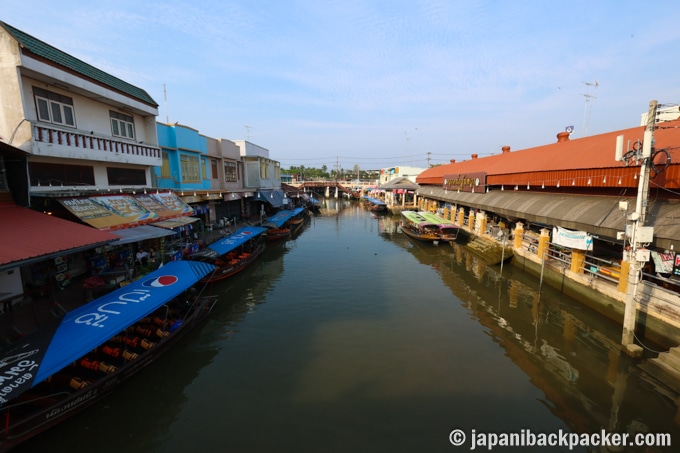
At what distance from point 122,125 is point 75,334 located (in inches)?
627

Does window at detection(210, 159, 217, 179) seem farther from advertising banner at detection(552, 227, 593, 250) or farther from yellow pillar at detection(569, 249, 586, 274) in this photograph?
yellow pillar at detection(569, 249, 586, 274)

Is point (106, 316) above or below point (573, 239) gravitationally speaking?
below

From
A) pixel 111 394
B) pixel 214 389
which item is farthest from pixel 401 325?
pixel 111 394

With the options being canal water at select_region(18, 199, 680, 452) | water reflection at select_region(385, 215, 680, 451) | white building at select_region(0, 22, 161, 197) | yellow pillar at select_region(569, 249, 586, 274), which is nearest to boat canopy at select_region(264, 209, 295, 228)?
white building at select_region(0, 22, 161, 197)

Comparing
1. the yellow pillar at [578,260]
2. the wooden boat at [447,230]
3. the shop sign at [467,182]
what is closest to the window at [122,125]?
the wooden boat at [447,230]

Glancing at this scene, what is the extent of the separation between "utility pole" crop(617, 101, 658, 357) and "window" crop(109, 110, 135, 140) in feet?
85.2

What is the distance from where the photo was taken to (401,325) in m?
14.2

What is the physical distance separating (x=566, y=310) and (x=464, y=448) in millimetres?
11353

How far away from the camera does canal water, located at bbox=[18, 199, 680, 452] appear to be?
8211 mm

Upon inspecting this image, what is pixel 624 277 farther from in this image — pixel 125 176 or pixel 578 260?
pixel 125 176

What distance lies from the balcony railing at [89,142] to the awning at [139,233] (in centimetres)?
485

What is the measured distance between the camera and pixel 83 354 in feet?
25.5

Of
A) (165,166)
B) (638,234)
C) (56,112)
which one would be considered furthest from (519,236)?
(56,112)

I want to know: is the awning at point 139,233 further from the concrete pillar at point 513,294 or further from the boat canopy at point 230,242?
the concrete pillar at point 513,294
